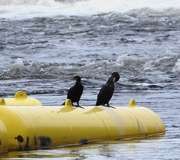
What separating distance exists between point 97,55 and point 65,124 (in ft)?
59.8

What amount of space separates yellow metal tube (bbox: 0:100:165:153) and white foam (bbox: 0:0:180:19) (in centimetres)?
2641

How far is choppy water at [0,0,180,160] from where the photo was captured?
38.4 ft

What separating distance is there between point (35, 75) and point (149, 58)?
15.9 feet

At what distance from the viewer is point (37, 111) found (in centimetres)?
1090

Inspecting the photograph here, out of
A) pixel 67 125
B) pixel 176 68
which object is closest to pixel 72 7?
pixel 176 68

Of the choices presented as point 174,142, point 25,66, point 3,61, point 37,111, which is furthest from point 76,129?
point 3,61

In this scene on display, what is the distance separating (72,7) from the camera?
41.5m

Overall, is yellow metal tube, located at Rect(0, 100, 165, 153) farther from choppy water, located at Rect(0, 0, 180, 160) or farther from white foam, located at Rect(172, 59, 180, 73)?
white foam, located at Rect(172, 59, 180, 73)

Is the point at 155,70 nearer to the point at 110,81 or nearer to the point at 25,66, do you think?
the point at 25,66

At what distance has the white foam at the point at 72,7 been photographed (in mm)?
39312

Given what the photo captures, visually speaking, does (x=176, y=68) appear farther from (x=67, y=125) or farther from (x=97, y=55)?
(x=67, y=125)

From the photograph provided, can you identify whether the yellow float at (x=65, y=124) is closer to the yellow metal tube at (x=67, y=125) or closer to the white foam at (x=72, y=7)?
the yellow metal tube at (x=67, y=125)

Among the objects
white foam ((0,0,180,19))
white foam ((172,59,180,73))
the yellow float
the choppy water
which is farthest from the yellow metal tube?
white foam ((0,0,180,19))

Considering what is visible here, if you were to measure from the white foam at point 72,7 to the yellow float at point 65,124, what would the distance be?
86.3ft
